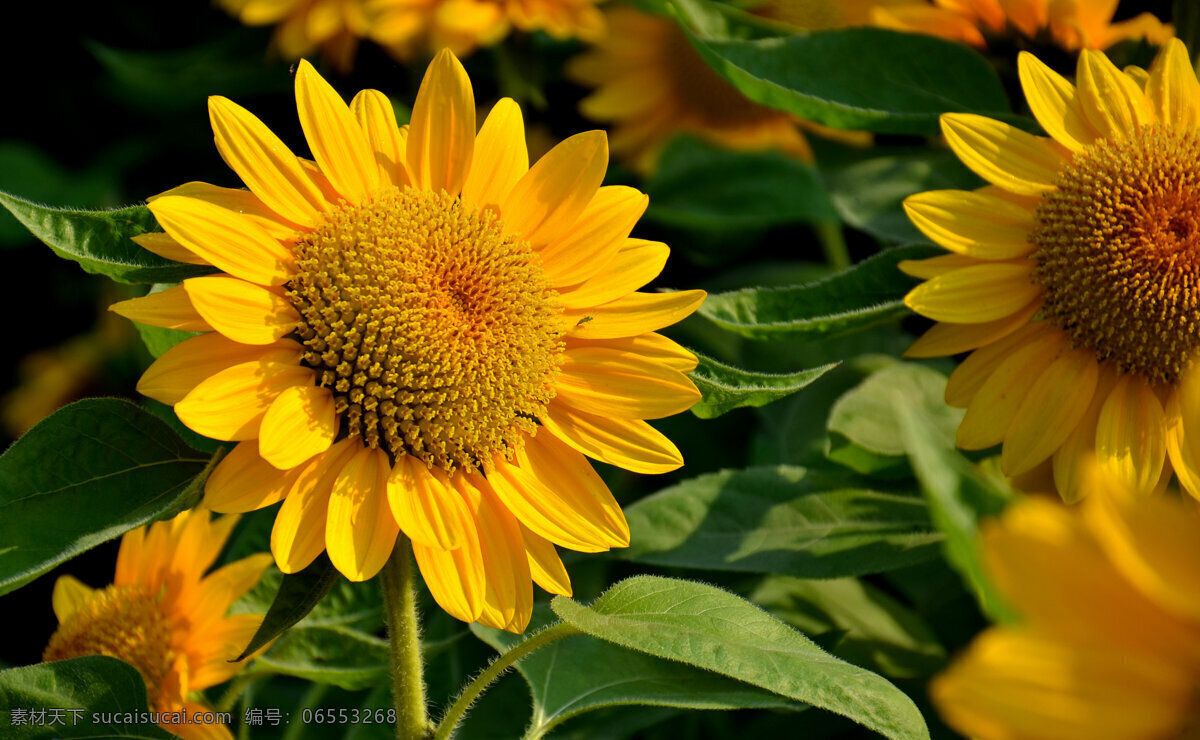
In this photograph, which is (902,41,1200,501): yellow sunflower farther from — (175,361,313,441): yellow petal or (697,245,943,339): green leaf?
→ (175,361,313,441): yellow petal

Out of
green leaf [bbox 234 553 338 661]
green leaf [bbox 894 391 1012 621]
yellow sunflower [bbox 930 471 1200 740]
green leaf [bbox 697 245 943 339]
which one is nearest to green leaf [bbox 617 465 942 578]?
green leaf [bbox 697 245 943 339]

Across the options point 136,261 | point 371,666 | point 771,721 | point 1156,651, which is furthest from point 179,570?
point 1156,651

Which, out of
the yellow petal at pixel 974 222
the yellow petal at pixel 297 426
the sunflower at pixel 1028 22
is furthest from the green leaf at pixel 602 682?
the sunflower at pixel 1028 22

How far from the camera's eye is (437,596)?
0.96m

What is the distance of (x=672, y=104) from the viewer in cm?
244

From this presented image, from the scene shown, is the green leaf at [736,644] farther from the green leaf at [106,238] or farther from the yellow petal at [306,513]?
the green leaf at [106,238]

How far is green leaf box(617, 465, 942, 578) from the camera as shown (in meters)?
1.32

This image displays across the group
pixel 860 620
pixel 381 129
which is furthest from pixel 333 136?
pixel 860 620

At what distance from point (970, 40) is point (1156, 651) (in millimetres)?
1258

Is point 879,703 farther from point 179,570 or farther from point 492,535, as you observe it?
point 179,570

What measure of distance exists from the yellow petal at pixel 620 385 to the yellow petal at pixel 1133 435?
445mm

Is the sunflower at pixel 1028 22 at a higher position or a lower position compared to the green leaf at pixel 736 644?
higher

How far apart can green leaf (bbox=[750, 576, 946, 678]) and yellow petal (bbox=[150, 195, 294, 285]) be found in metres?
0.75

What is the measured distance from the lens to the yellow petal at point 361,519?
937 millimetres
